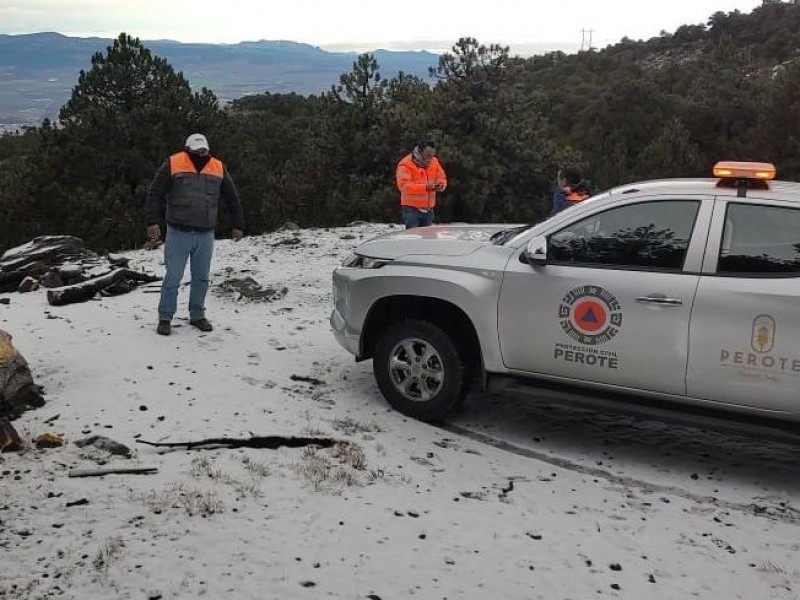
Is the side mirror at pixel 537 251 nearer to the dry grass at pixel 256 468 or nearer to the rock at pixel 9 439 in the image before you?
the dry grass at pixel 256 468

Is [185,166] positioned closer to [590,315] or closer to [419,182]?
[590,315]

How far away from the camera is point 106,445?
14.6ft

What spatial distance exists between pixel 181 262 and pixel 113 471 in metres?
3.05

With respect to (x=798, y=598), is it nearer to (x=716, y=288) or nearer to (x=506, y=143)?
(x=716, y=288)

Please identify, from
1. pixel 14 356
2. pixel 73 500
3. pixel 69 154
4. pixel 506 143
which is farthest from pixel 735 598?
pixel 69 154

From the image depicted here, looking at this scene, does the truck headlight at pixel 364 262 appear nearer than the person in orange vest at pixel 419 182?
Yes

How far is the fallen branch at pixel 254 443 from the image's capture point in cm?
456

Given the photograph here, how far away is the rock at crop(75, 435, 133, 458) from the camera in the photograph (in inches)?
173

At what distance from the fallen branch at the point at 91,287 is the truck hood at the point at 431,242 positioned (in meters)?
4.28

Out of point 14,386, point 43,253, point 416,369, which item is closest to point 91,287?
point 43,253

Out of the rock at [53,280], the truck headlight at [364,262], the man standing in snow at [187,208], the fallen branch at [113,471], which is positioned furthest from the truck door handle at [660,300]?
the rock at [53,280]

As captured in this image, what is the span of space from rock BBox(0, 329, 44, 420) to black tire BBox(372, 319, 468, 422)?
90.8 inches

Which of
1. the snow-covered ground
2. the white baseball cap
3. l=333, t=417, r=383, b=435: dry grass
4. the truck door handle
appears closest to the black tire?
the snow-covered ground

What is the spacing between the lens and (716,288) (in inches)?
167
